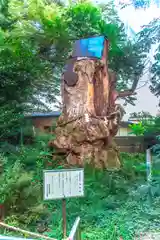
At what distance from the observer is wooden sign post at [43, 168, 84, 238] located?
9.59ft

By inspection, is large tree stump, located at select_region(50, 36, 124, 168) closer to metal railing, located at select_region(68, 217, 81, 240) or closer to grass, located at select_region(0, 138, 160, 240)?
grass, located at select_region(0, 138, 160, 240)

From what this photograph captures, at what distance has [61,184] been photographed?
116 inches

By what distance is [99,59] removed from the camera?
6.31 m

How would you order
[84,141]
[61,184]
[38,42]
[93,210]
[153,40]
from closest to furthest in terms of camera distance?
[61,184] → [93,210] → [84,141] → [38,42] → [153,40]

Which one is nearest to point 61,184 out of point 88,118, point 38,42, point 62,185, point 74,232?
point 62,185

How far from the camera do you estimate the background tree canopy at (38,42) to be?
23.1 ft

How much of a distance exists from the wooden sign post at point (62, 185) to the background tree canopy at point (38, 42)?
169 inches

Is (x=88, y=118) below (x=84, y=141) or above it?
above

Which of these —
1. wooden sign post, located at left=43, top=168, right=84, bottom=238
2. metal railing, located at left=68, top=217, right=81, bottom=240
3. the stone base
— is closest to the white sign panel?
wooden sign post, located at left=43, top=168, right=84, bottom=238

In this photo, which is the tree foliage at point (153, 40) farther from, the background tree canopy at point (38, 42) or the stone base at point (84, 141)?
the stone base at point (84, 141)

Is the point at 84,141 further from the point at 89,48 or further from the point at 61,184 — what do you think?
the point at 61,184

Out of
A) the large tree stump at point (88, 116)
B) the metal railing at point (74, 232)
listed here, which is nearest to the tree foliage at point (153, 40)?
the large tree stump at point (88, 116)

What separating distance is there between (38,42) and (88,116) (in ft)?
10.2

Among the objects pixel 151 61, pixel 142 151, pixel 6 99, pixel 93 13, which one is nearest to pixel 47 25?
pixel 93 13
